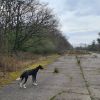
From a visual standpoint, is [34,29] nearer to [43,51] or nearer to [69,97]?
[43,51]

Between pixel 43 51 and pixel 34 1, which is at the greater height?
pixel 34 1

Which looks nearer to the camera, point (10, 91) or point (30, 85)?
point (10, 91)

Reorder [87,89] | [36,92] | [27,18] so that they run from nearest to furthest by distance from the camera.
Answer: [36,92] < [87,89] < [27,18]

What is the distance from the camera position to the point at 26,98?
12.1 meters

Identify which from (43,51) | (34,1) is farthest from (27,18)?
(43,51)

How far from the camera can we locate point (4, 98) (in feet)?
40.2

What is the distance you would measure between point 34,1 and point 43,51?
1843 cm

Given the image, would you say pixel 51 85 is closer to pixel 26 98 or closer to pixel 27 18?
pixel 26 98

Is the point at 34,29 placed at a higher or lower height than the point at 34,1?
lower

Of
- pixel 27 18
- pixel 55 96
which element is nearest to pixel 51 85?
pixel 55 96

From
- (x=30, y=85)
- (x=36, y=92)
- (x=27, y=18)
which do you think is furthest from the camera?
(x=27, y=18)

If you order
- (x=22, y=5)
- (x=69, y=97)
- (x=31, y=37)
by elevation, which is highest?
(x=22, y=5)

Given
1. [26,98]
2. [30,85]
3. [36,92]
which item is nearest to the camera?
[26,98]

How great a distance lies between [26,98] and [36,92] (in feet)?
4.90
